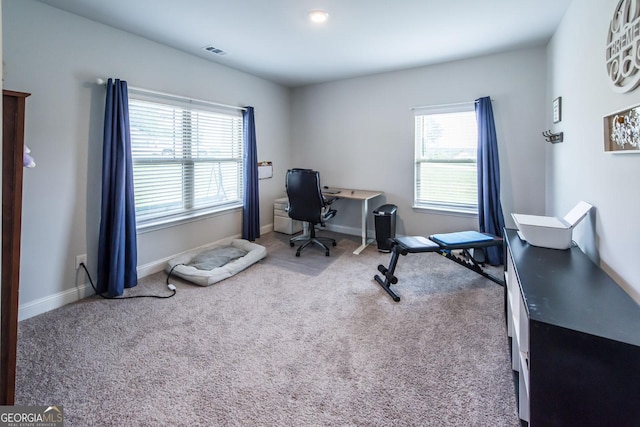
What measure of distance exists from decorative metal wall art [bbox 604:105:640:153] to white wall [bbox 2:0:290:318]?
357 cm

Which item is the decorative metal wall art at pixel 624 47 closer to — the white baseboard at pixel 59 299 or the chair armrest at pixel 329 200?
the chair armrest at pixel 329 200

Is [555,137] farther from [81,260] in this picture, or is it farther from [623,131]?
[81,260]

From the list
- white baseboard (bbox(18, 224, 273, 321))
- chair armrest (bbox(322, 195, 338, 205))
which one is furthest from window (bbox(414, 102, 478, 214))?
white baseboard (bbox(18, 224, 273, 321))

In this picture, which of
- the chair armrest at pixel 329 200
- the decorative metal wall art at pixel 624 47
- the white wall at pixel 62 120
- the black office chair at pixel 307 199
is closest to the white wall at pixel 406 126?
the chair armrest at pixel 329 200

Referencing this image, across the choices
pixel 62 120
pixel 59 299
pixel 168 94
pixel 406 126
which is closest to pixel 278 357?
pixel 59 299

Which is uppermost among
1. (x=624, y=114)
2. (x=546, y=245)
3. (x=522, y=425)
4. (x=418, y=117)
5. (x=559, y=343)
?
(x=418, y=117)

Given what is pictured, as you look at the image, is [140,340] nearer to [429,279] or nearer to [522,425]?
[522,425]

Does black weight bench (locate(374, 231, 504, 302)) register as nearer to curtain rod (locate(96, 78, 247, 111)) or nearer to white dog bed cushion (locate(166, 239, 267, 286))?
white dog bed cushion (locate(166, 239, 267, 286))

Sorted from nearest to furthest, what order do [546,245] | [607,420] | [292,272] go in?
[607,420] < [546,245] < [292,272]

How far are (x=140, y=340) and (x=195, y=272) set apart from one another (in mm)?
982

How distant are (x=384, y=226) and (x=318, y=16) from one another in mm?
2466

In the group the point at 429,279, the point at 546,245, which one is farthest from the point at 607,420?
the point at 429,279

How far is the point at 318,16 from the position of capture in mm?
2521

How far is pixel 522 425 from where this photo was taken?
1.35 meters
